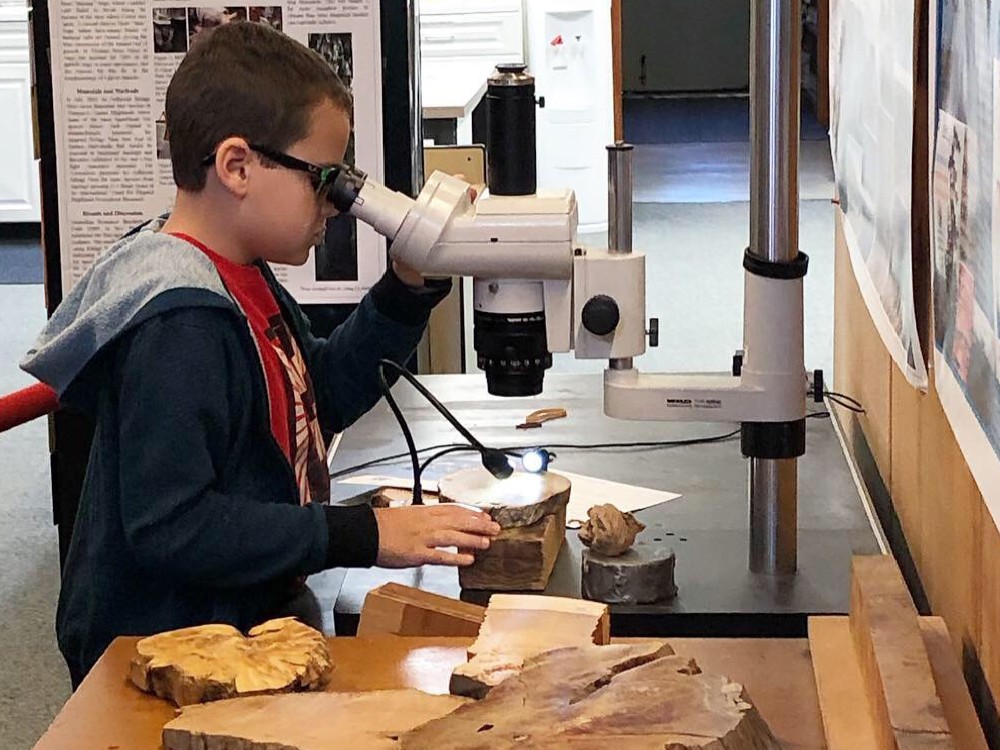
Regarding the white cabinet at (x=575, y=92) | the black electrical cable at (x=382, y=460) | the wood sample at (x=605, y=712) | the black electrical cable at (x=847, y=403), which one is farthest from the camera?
the white cabinet at (x=575, y=92)

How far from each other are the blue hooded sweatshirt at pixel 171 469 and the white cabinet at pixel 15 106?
5067 millimetres

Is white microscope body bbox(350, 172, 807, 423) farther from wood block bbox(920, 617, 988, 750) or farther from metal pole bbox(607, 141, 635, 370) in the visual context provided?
wood block bbox(920, 617, 988, 750)

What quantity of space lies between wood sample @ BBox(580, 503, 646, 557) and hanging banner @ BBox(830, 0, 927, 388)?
0.28 metres

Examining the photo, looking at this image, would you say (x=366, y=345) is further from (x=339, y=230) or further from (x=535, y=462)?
(x=339, y=230)

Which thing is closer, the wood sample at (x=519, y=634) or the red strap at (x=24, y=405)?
the wood sample at (x=519, y=634)

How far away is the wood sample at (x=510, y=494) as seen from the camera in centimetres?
147

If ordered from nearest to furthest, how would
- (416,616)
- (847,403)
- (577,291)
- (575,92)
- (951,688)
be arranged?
(951,688)
(416,616)
(577,291)
(847,403)
(575,92)

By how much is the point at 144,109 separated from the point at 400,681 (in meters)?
1.53

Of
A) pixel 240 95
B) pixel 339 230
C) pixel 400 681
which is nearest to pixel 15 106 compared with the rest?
pixel 339 230

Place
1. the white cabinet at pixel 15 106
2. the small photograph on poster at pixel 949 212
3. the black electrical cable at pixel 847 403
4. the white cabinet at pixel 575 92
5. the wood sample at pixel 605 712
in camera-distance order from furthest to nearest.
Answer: the white cabinet at pixel 575 92
the white cabinet at pixel 15 106
the black electrical cable at pixel 847 403
the small photograph on poster at pixel 949 212
the wood sample at pixel 605 712

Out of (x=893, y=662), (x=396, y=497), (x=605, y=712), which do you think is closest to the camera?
(x=605, y=712)

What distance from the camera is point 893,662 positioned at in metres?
1.04

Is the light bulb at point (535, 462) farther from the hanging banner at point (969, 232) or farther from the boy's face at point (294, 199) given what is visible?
the hanging banner at point (969, 232)

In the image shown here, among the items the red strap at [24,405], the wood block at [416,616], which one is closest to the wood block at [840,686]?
the wood block at [416,616]
